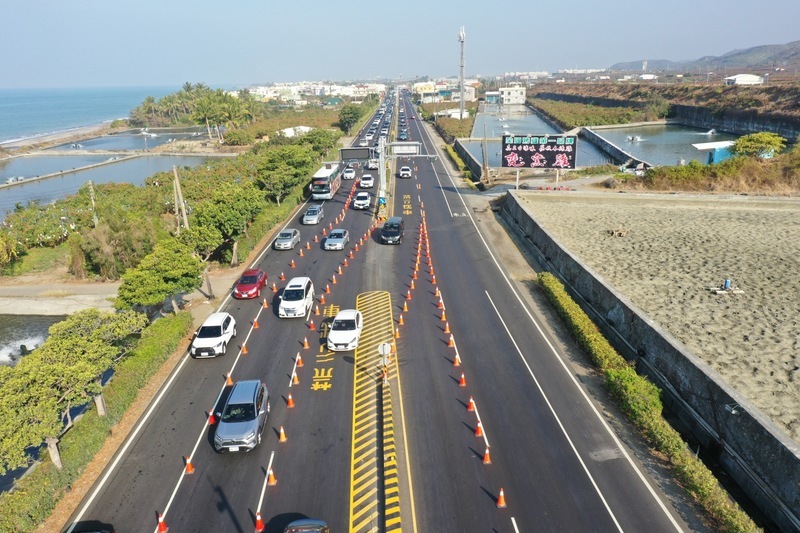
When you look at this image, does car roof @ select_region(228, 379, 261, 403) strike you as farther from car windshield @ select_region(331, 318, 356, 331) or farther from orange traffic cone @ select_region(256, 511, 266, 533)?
car windshield @ select_region(331, 318, 356, 331)

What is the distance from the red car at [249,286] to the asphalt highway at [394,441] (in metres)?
1.07

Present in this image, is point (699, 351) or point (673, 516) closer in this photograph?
point (673, 516)

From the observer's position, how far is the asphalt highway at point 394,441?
15.6 m

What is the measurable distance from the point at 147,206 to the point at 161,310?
27.6 meters

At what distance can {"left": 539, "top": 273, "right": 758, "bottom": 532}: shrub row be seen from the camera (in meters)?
14.9

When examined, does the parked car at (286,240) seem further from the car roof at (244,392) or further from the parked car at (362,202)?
the car roof at (244,392)

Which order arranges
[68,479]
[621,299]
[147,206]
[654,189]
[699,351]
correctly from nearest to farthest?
1. [68,479]
2. [699,351]
3. [621,299]
4. [147,206]
5. [654,189]

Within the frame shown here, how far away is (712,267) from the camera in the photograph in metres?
33.2

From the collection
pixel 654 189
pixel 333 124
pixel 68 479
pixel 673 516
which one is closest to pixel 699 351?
pixel 673 516

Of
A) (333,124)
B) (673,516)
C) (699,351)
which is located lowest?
(673,516)

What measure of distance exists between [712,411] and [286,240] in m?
33.7

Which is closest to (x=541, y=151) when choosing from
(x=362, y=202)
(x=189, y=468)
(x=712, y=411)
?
(x=362, y=202)

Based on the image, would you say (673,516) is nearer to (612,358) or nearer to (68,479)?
(612,358)

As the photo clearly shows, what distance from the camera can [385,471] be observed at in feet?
56.2
